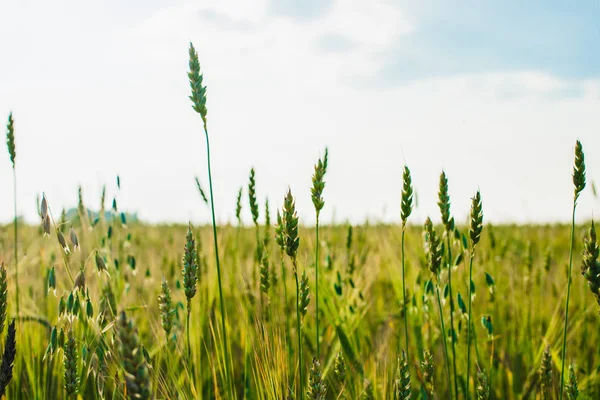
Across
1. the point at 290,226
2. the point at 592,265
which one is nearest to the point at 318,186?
the point at 290,226

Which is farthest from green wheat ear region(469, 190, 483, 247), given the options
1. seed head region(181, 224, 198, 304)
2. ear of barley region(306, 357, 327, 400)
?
seed head region(181, 224, 198, 304)

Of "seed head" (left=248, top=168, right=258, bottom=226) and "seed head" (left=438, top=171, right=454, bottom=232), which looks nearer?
"seed head" (left=438, top=171, right=454, bottom=232)

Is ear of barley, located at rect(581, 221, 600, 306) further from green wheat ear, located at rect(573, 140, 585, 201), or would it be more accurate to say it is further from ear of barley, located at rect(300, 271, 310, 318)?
ear of barley, located at rect(300, 271, 310, 318)

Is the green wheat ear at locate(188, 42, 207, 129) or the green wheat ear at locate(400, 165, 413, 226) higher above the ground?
the green wheat ear at locate(188, 42, 207, 129)

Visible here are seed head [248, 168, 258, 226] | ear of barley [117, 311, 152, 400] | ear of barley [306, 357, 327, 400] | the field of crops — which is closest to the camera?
ear of barley [117, 311, 152, 400]

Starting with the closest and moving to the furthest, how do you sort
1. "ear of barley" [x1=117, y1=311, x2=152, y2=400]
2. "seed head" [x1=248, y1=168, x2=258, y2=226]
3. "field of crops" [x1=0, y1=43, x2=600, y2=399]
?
"ear of barley" [x1=117, y1=311, x2=152, y2=400] → "field of crops" [x1=0, y1=43, x2=600, y2=399] → "seed head" [x1=248, y1=168, x2=258, y2=226]

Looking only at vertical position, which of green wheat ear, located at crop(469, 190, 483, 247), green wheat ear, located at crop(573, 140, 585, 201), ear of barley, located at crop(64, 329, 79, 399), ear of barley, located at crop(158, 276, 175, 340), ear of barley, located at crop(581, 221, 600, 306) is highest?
green wheat ear, located at crop(573, 140, 585, 201)

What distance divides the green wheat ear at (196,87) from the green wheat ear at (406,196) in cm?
51

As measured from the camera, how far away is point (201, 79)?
4.14ft

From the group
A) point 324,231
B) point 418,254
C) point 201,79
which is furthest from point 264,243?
point 418,254

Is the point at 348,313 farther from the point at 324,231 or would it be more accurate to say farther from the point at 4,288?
the point at 4,288

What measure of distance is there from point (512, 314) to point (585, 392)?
80 centimetres

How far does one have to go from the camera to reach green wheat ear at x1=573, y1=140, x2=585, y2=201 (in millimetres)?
1338

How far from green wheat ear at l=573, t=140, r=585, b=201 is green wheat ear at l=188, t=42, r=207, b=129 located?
94 cm
